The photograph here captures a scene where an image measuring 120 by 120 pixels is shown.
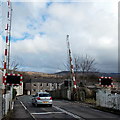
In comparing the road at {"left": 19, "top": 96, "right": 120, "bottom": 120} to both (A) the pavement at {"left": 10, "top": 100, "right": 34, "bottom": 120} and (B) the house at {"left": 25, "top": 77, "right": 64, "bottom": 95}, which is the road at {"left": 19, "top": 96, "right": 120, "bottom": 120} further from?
(B) the house at {"left": 25, "top": 77, "right": 64, "bottom": 95}

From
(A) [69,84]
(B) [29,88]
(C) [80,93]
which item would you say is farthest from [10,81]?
(B) [29,88]

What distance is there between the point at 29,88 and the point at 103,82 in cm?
7928

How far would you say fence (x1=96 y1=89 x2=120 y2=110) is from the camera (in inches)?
598

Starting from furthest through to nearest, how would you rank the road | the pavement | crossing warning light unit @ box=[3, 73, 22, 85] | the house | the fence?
the house, the fence, crossing warning light unit @ box=[3, 73, 22, 85], the road, the pavement

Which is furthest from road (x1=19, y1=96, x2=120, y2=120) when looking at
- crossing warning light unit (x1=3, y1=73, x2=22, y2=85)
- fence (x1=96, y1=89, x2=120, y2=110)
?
crossing warning light unit (x1=3, y1=73, x2=22, y2=85)

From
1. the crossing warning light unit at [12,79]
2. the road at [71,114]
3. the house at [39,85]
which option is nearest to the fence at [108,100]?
the road at [71,114]

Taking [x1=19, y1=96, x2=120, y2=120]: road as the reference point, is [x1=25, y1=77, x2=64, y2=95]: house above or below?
below

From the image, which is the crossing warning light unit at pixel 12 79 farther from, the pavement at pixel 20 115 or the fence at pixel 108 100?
the fence at pixel 108 100

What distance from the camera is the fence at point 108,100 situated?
15.2 m

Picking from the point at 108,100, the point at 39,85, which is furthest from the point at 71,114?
the point at 39,85

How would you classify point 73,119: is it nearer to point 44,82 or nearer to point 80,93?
point 80,93

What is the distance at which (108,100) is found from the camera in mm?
16812

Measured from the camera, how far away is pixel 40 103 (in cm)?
1970

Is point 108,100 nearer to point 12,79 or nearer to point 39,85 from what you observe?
point 12,79
